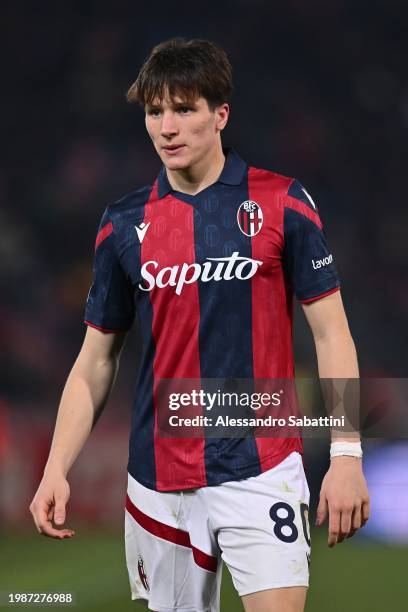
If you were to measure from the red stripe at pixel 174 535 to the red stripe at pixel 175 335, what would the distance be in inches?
4.3

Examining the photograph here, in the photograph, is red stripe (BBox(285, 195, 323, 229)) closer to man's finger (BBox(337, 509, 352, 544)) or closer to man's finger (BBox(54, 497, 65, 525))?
man's finger (BBox(337, 509, 352, 544))

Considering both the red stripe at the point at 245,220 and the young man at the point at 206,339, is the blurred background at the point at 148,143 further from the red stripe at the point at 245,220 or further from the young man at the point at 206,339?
the red stripe at the point at 245,220

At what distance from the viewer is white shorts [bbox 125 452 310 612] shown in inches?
110

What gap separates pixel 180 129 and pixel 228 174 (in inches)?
9.2

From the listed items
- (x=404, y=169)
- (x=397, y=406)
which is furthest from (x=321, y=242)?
(x=404, y=169)

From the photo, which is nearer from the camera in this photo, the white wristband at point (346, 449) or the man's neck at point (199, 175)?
the white wristband at point (346, 449)

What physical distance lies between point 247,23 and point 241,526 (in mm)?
7868

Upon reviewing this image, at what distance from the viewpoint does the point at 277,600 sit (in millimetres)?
2715

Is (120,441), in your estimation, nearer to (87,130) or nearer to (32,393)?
(32,393)

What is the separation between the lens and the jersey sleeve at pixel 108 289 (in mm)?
3146

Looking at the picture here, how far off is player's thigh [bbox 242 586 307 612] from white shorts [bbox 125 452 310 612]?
0.05 ft

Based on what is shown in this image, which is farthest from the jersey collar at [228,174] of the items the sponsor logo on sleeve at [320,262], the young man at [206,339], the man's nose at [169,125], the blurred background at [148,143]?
the blurred background at [148,143]
